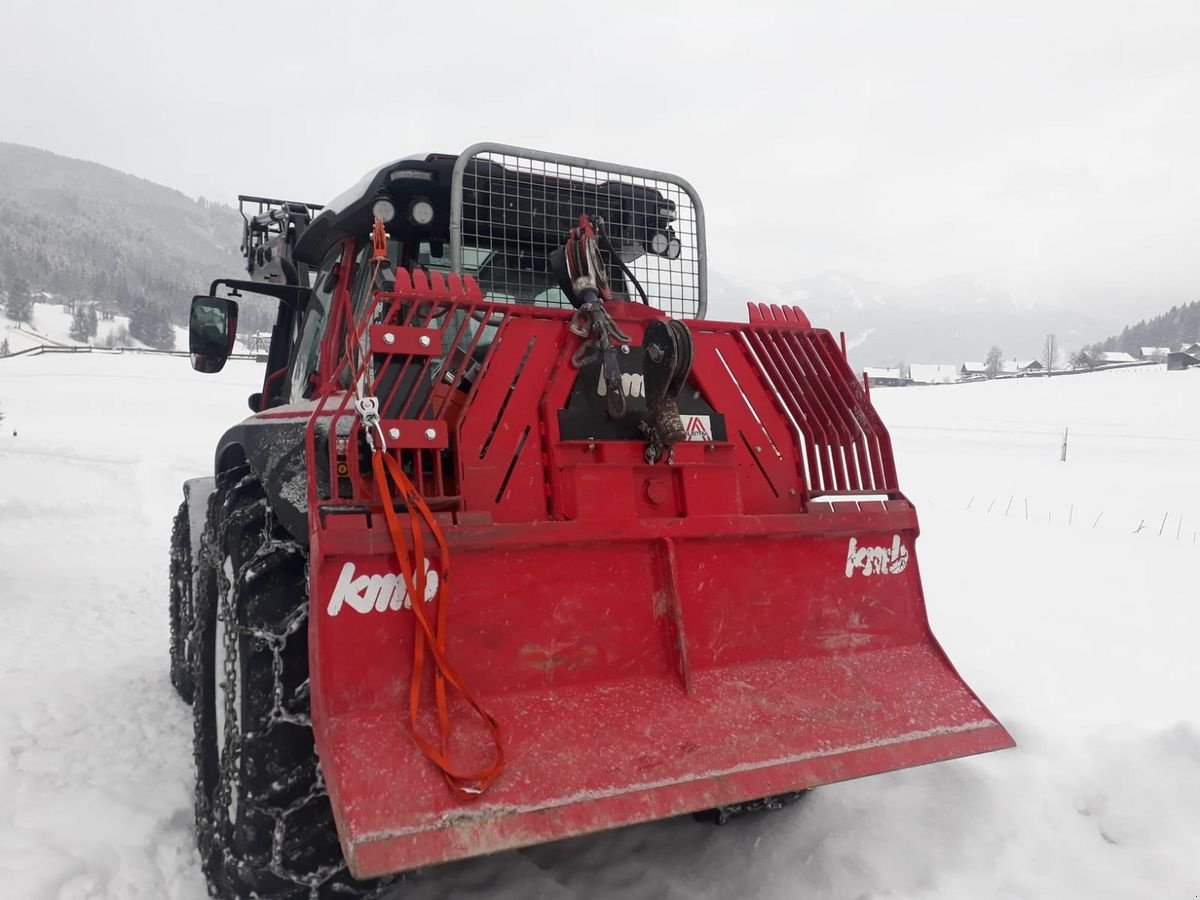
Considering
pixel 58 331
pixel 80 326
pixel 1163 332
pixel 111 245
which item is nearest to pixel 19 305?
pixel 58 331

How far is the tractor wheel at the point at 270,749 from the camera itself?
186cm

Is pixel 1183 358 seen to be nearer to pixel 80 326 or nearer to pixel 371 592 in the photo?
pixel 371 592

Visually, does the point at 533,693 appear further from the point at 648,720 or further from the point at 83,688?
the point at 83,688

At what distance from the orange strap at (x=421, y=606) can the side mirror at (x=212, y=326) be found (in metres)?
1.87

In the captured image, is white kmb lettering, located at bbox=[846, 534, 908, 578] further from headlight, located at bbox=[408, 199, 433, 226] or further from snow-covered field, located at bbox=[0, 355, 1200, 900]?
headlight, located at bbox=[408, 199, 433, 226]

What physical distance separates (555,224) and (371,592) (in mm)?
1879

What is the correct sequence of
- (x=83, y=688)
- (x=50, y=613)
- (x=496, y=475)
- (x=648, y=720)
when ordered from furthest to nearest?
(x=50, y=613), (x=83, y=688), (x=496, y=475), (x=648, y=720)

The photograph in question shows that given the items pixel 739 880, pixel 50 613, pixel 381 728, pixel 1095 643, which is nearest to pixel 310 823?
pixel 381 728

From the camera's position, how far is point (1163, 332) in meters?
99.4

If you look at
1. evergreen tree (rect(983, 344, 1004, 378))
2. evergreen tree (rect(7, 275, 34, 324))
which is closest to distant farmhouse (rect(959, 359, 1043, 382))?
evergreen tree (rect(983, 344, 1004, 378))

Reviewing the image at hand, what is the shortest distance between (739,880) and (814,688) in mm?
637

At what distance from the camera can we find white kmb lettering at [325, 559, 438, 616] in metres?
1.89

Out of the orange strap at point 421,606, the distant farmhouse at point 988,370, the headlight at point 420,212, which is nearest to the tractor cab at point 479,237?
the headlight at point 420,212

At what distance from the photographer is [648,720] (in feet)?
6.82
